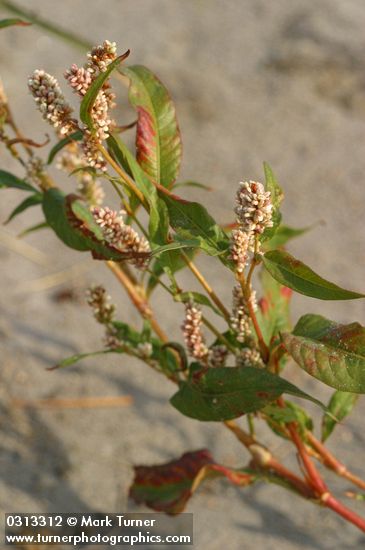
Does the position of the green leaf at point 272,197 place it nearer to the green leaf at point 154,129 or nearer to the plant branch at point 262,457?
the green leaf at point 154,129

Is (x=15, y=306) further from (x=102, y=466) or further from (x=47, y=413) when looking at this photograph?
(x=102, y=466)

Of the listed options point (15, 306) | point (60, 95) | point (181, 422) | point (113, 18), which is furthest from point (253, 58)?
point (60, 95)

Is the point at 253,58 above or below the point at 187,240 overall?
above

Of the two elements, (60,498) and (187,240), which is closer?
(187,240)

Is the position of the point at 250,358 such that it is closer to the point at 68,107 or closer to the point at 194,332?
the point at 194,332

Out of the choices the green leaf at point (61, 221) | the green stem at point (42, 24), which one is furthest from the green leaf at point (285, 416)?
the green stem at point (42, 24)

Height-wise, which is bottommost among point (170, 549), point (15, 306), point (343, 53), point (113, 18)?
point (170, 549)

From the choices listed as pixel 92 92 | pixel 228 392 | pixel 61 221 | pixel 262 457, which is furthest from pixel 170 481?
pixel 92 92
